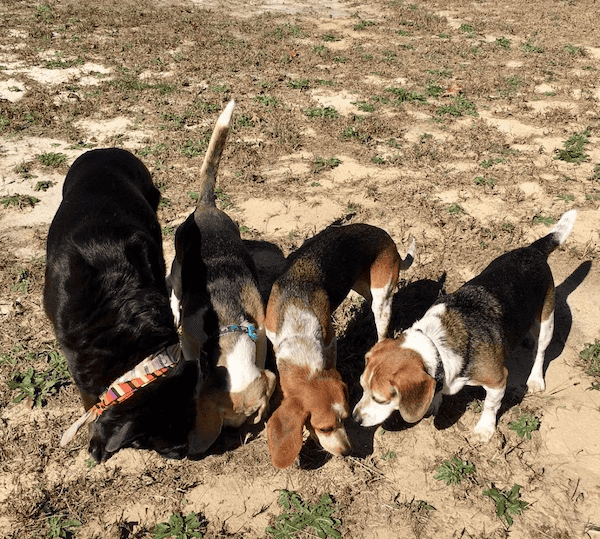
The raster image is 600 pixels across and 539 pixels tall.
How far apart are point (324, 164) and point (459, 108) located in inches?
126

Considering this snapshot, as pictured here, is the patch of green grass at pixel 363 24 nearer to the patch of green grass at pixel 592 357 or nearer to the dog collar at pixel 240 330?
the patch of green grass at pixel 592 357

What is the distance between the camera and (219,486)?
3832mm

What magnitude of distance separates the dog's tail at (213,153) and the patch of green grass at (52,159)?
3.23 m

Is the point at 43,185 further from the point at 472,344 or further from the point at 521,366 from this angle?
the point at 521,366

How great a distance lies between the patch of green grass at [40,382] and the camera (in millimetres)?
4408

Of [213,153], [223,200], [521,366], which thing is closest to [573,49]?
[223,200]

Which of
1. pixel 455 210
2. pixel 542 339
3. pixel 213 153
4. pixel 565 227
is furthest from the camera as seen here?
pixel 455 210

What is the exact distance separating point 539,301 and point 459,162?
3.92 m

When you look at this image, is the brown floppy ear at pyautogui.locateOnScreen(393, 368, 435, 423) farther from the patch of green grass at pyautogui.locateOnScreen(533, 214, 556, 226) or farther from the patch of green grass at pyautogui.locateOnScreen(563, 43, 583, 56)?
the patch of green grass at pyautogui.locateOnScreen(563, 43, 583, 56)

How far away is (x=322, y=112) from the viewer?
352 inches

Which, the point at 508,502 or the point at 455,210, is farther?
the point at 455,210

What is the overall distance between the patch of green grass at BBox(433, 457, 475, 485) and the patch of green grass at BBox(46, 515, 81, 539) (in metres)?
2.57

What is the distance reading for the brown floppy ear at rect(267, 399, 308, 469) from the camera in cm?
332

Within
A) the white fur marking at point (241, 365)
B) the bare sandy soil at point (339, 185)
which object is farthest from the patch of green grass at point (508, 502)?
the white fur marking at point (241, 365)
